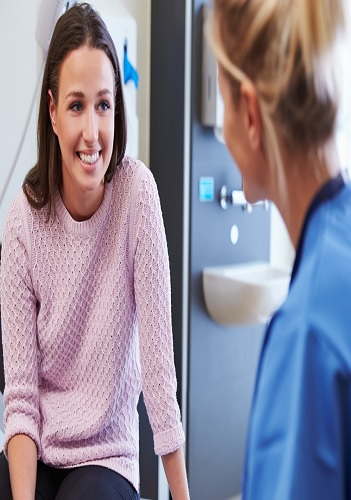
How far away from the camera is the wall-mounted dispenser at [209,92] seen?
255cm

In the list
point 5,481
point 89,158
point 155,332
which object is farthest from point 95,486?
point 89,158

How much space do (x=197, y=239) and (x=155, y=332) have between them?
1.04 meters

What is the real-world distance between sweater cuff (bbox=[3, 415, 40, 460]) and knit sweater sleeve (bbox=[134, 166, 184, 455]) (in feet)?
0.71

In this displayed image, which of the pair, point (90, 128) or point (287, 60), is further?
point (90, 128)

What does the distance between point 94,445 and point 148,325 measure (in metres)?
0.24

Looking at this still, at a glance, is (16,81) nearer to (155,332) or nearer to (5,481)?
(155,332)

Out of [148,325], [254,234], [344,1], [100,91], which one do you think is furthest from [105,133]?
[254,234]

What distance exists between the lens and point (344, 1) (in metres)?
0.81

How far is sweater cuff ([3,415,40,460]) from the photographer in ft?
5.08

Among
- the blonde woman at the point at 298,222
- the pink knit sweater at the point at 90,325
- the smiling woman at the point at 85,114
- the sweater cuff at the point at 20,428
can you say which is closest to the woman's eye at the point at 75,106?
the smiling woman at the point at 85,114

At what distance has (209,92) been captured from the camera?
257 centimetres

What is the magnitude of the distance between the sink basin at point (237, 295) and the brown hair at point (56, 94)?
1001 mm

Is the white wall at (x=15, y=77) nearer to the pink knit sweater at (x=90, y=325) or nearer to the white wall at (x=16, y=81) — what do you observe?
the white wall at (x=16, y=81)

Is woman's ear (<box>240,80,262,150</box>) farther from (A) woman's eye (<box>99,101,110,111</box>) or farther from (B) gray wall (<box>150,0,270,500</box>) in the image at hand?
(B) gray wall (<box>150,0,270,500</box>)
